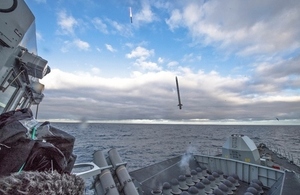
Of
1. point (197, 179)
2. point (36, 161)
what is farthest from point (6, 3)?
point (197, 179)

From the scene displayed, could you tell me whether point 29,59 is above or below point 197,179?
above

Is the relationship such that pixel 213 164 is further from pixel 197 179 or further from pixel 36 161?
pixel 36 161

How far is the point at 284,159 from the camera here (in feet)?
81.6

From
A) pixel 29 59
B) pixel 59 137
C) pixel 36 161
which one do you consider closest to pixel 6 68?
pixel 29 59

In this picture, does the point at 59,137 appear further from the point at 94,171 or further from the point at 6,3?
the point at 6,3

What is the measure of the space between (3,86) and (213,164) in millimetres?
17129

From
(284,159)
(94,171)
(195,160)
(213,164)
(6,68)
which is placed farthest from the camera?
(284,159)

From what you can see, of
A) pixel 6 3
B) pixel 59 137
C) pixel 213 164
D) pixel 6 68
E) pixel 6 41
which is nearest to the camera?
pixel 59 137

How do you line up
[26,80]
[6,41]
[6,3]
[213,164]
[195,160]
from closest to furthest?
[6,3]
[6,41]
[26,80]
[213,164]
[195,160]

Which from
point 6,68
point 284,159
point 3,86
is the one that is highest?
point 6,68

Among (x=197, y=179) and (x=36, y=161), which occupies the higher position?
(x=36, y=161)

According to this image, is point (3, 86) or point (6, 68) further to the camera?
point (3, 86)

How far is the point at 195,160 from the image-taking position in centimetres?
1795

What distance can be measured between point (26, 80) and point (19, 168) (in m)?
7.81
